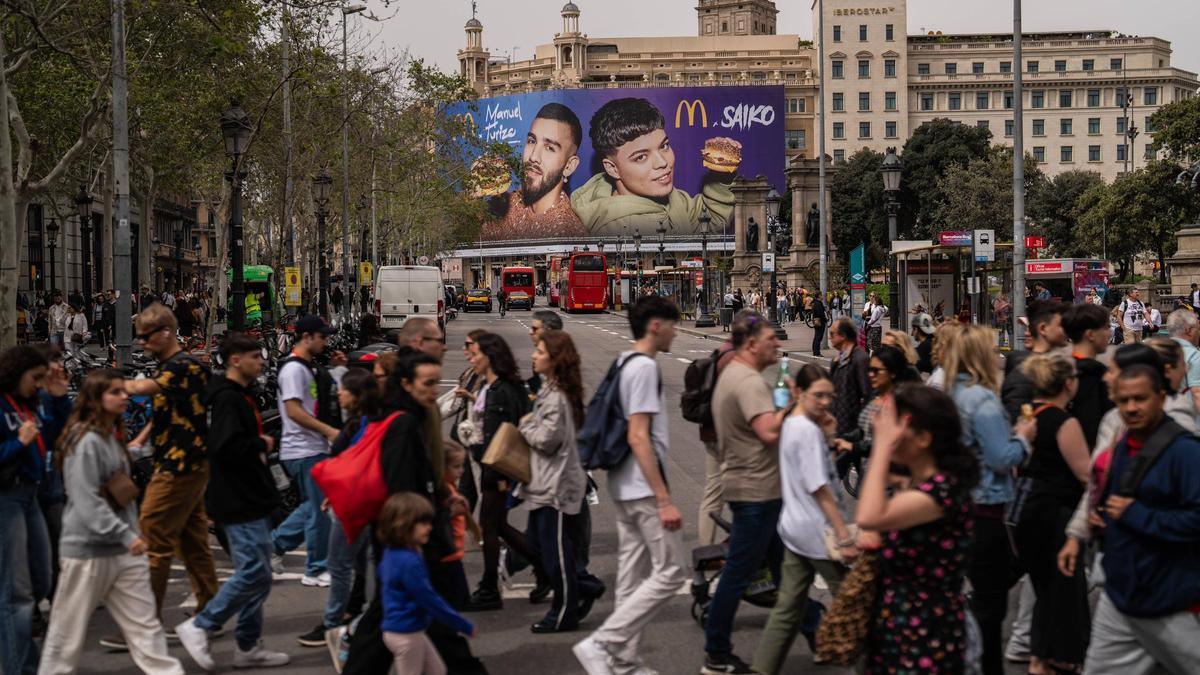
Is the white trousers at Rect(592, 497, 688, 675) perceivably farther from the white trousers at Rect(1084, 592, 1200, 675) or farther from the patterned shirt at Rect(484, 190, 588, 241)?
the patterned shirt at Rect(484, 190, 588, 241)

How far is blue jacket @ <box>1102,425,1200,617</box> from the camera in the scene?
4848 mm

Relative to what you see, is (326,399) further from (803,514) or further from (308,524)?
(803,514)

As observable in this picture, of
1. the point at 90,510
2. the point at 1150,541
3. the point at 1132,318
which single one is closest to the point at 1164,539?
the point at 1150,541

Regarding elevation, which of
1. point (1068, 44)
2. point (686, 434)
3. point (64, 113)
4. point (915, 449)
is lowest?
point (686, 434)

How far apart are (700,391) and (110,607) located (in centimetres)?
402

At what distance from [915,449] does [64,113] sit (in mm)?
36302

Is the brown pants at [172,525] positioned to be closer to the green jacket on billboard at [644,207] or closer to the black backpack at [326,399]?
the black backpack at [326,399]

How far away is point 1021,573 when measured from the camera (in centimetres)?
656

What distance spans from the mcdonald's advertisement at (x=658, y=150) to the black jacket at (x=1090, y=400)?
11251cm

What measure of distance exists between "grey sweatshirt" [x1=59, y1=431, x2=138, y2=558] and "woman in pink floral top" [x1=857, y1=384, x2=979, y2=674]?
346 cm

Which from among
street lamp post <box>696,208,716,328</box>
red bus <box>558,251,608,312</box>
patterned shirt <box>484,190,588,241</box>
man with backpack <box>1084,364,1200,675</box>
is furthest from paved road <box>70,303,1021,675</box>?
patterned shirt <box>484,190,588,241</box>

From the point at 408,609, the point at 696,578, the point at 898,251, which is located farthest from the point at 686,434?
the point at 898,251

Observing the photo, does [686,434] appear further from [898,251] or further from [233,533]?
[898,251]

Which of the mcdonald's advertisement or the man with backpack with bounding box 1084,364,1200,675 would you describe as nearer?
the man with backpack with bounding box 1084,364,1200,675
